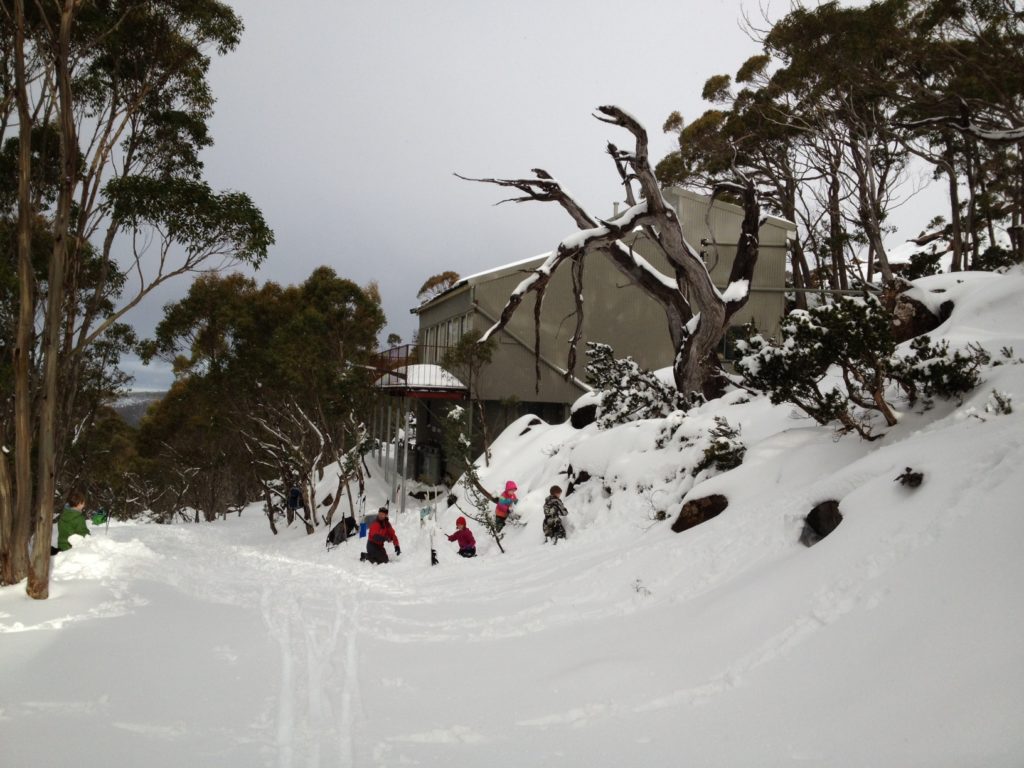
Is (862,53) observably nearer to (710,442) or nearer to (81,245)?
(710,442)

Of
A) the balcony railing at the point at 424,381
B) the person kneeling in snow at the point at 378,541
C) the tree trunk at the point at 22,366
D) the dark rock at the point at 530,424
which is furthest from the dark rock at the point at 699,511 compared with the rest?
the balcony railing at the point at 424,381

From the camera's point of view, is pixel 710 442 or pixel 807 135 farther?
pixel 807 135

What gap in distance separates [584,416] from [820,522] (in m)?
13.0

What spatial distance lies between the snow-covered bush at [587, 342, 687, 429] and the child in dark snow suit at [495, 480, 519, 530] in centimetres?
305

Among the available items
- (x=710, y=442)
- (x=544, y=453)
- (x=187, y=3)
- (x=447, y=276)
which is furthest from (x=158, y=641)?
(x=447, y=276)

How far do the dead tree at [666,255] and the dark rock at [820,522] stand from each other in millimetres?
7031

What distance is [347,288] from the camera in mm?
28688

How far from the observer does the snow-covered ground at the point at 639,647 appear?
3.86 m

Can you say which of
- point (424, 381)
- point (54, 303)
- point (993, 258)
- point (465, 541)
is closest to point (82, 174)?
point (54, 303)

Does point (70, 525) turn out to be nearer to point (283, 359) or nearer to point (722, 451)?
point (722, 451)

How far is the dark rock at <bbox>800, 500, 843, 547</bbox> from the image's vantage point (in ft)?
21.3

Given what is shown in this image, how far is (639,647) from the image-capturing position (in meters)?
5.56

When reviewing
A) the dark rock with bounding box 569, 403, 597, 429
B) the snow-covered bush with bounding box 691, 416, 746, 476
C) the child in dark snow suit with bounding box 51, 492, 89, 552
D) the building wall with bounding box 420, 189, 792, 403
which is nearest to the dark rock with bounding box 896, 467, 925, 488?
the snow-covered bush with bounding box 691, 416, 746, 476

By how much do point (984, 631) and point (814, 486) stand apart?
12.2 feet
